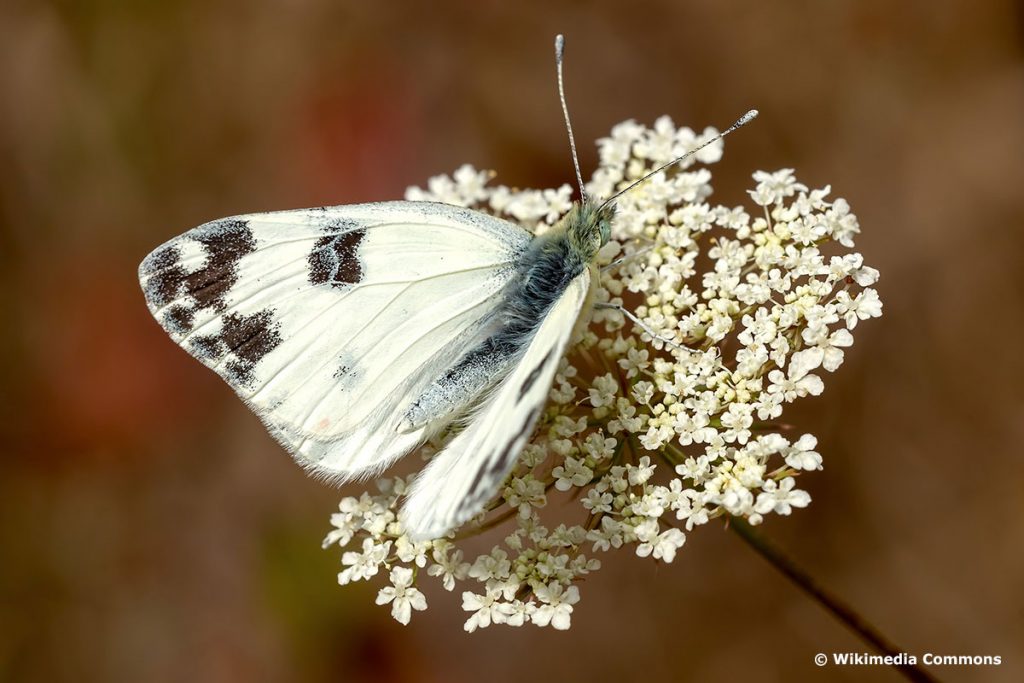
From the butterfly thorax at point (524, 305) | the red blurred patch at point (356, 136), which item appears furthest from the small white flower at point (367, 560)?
the red blurred patch at point (356, 136)

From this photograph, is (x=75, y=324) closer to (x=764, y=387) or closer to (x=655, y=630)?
(x=655, y=630)

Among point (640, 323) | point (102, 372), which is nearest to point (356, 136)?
point (102, 372)

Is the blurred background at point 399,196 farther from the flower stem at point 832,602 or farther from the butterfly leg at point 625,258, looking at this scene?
the butterfly leg at point 625,258

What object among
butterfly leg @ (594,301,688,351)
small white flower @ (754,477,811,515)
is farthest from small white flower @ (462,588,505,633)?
butterfly leg @ (594,301,688,351)

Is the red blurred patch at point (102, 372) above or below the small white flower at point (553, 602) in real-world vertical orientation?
above

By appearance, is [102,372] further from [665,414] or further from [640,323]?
[665,414]

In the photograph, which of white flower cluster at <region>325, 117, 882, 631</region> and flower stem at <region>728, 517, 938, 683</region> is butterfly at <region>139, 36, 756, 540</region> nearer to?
white flower cluster at <region>325, 117, 882, 631</region>
